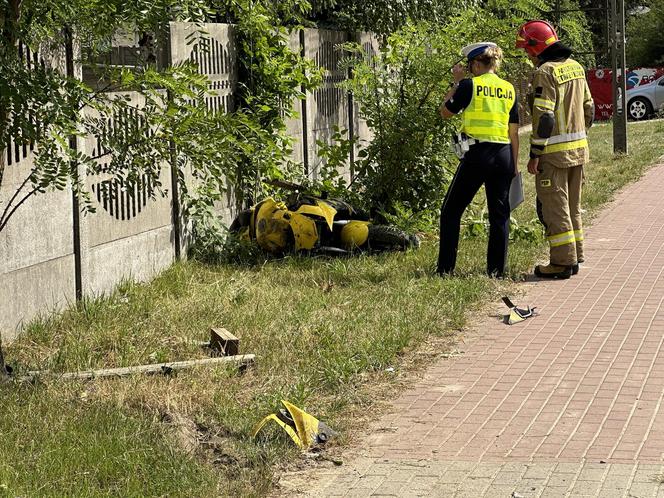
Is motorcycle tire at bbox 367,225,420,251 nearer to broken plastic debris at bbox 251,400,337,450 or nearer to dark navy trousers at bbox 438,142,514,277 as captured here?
dark navy trousers at bbox 438,142,514,277

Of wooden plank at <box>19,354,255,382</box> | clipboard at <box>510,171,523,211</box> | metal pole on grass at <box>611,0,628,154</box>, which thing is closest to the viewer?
wooden plank at <box>19,354,255,382</box>

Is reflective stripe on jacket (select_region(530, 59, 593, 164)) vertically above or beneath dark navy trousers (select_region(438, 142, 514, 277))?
above

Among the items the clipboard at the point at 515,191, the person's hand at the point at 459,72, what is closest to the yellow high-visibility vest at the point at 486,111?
the clipboard at the point at 515,191

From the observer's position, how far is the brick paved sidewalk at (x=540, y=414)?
572 cm

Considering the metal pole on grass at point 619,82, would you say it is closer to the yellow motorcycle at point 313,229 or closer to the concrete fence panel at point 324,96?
the concrete fence panel at point 324,96

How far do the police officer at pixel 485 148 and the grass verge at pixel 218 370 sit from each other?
315 millimetres

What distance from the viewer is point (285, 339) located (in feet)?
27.2

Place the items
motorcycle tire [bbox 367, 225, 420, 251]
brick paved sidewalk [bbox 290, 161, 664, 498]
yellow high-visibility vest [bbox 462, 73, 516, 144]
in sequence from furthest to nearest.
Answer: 1. motorcycle tire [bbox 367, 225, 420, 251]
2. yellow high-visibility vest [bbox 462, 73, 516, 144]
3. brick paved sidewalk [bbox 290, 161, 664, 498]

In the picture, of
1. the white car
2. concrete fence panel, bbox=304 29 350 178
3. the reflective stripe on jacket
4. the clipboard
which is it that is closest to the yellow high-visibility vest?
the reflective stripe on jacket

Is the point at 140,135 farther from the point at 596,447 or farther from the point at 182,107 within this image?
the point at 596,447

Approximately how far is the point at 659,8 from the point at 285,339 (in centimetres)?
3753

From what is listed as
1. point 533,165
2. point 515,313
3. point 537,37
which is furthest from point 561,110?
point 515,313

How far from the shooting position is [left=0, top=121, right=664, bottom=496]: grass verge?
18.9ft

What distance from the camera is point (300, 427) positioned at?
6.32 meters
